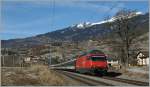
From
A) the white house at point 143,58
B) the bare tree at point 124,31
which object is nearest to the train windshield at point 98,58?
the bare tree at point 124,31

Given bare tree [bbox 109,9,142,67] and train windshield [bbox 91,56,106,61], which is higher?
bare tree [bbox 109,9,142,67]

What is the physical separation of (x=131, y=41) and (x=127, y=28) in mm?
2356

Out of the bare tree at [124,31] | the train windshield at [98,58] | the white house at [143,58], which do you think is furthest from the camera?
the white house at [143,58]

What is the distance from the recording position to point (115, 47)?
69.2m

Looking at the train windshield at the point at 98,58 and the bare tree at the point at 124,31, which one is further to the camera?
the bare tree at the point at 124,31

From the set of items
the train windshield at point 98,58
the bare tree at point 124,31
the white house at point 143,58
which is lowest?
the white house at point 143,58

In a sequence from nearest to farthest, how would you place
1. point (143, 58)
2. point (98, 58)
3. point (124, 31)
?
point (98, 58) < point (124, 31) < point (143, 58)

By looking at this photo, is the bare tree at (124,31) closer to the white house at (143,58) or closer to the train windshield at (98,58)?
the train windshield at (98,58)

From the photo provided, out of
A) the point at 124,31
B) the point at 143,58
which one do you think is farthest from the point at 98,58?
the point at 143,58

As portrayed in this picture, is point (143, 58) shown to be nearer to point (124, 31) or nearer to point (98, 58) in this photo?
point (124, 31)

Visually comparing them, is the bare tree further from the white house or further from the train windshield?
the white house

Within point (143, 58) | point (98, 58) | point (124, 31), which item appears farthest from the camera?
point (143, 58)

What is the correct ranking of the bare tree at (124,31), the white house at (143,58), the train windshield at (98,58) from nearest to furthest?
1. the train windshield at (98,58)
2. the bare tree at (124,31)
3. the white house at (143,58)

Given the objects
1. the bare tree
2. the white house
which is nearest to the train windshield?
the bare tree
